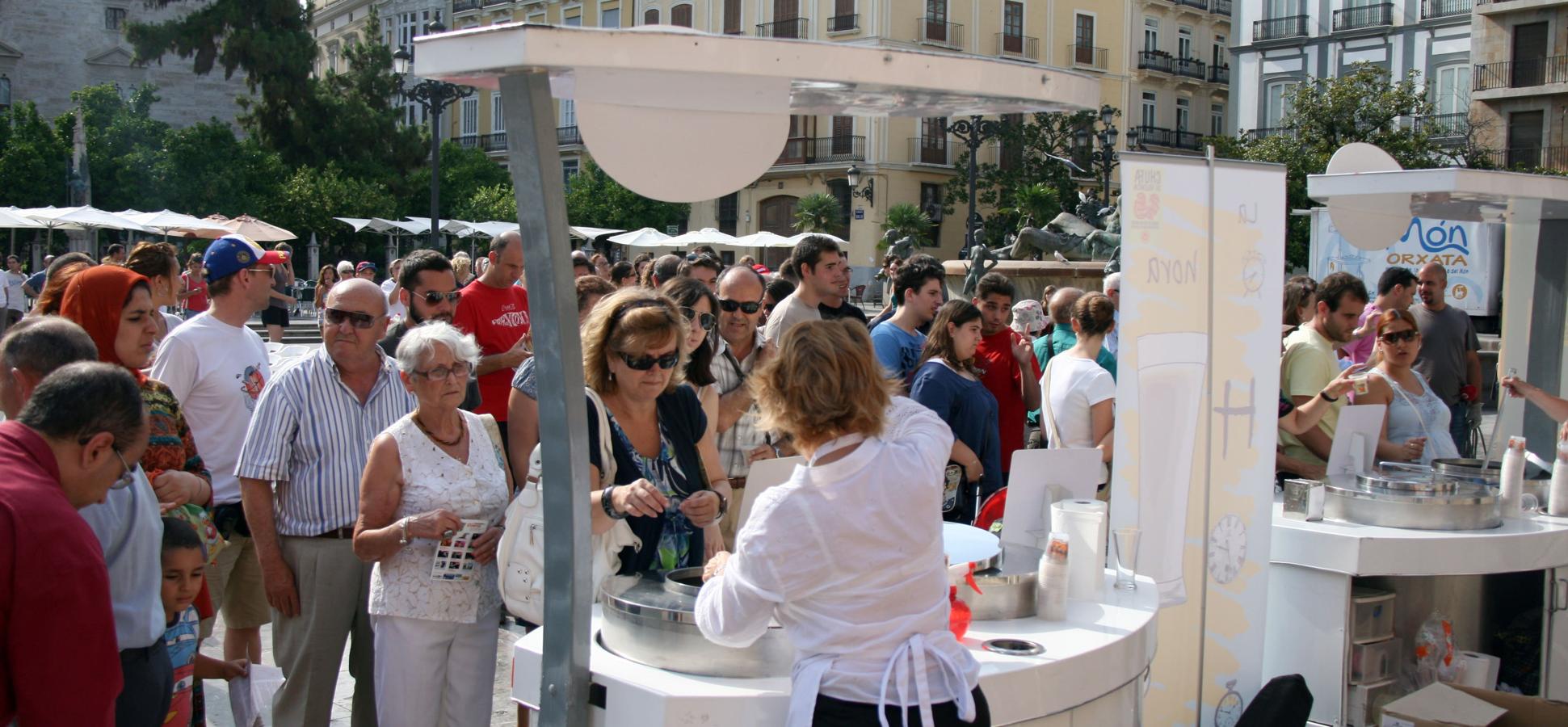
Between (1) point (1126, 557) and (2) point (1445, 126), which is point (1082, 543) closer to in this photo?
(1) point (1126, 557)

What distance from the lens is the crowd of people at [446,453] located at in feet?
7.62

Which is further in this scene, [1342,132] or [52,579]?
[1342,132]

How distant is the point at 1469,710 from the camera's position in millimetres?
3963

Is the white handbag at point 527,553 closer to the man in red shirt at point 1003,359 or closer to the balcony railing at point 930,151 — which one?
the man in red shirt at point 1003,359

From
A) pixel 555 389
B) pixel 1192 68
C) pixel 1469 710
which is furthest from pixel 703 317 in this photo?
pixel 1192 68

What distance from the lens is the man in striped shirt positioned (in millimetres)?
3621

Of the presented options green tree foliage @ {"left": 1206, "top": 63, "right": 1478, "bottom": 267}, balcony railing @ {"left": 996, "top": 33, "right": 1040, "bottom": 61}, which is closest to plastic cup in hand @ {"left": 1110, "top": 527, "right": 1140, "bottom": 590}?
green tree foliage @ {"left": 1206, "top": 63, "right": 1478, "bottom": 267}

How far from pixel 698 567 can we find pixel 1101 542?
1.10m

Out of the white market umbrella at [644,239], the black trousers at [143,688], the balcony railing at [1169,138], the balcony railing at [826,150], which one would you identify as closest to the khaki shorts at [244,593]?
the black trousers at [143,688]

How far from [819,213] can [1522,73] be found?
766 inches

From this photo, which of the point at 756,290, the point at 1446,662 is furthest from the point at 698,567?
the point at 1446,662

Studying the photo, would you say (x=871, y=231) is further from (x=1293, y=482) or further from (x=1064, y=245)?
(x=1293, y=482)

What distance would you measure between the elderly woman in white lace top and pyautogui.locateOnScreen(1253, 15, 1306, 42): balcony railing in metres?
40.2

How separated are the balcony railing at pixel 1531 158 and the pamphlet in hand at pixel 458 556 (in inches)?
1313
